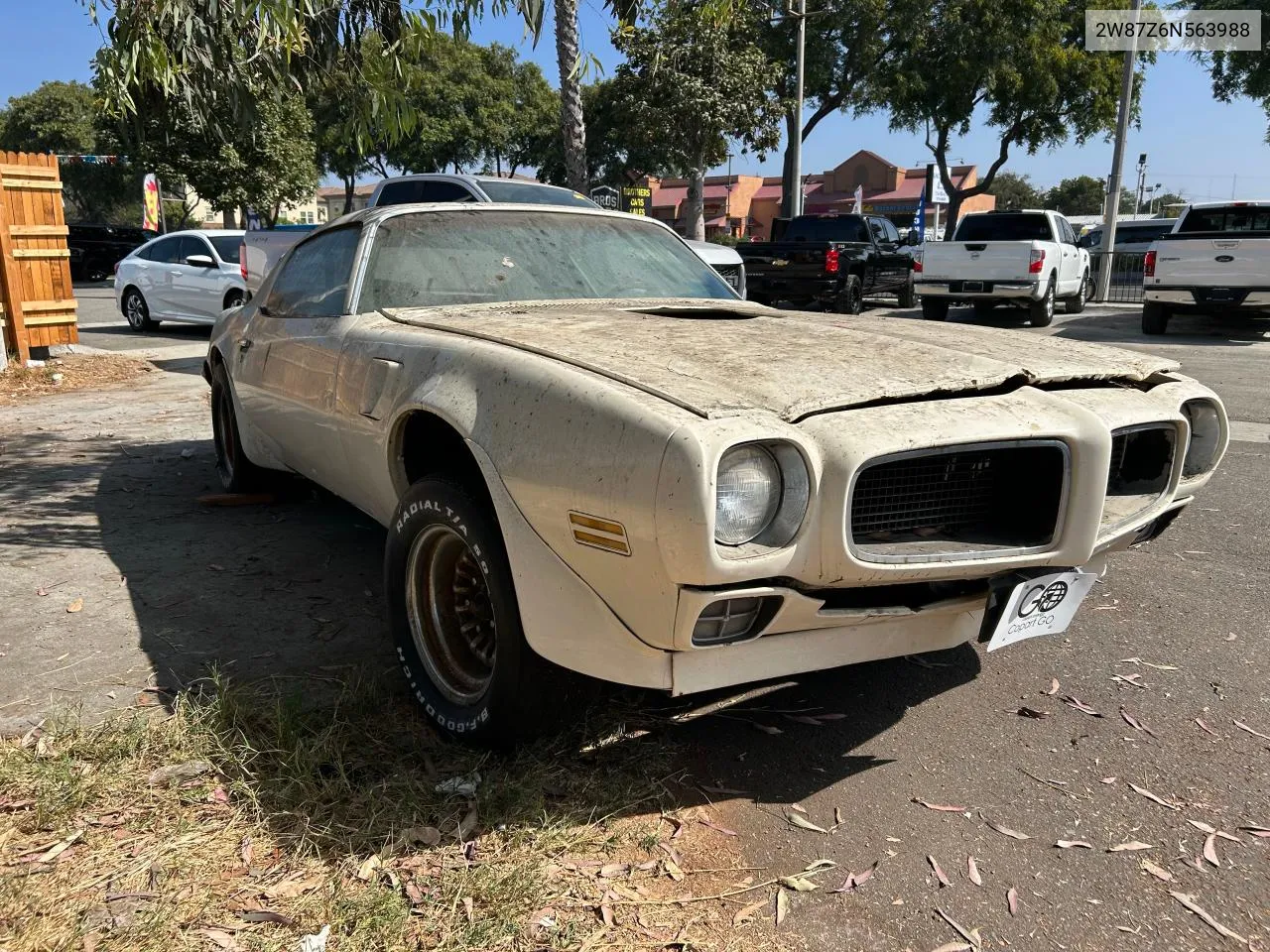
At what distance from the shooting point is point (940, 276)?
50.3ft

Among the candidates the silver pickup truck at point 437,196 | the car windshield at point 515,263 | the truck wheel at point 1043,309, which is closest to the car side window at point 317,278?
the car windshield at point 515,263

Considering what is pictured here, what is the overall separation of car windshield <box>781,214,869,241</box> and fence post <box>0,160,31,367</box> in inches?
464

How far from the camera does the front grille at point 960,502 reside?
2439mm

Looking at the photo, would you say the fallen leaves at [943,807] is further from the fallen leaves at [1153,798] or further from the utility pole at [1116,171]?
the utility pole at [1116,171]

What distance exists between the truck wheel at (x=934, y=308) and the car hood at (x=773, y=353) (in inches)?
502

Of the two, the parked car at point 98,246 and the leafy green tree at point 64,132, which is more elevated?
the leafy green tree at point 64,132

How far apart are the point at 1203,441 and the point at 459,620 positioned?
2355mm

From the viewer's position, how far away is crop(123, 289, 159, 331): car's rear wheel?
602 inches

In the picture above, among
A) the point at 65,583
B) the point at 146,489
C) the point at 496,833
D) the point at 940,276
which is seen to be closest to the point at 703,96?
the point at 940,276

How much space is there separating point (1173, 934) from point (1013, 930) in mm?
336

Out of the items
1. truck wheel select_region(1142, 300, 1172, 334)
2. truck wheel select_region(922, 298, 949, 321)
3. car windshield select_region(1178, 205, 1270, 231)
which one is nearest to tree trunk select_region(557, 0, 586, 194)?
truck wheel select_region(922, 298, 949, 321)

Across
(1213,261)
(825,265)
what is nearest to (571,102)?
(825,265)

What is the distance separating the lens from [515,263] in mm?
3934

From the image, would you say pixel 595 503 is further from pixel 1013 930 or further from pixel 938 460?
pixel 1013 930
